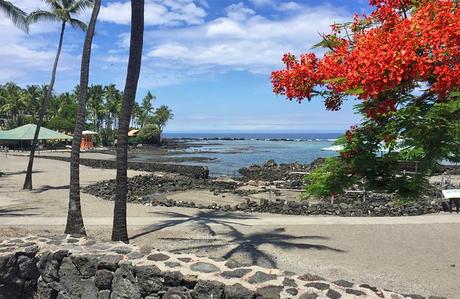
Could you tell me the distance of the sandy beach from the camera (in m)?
→ 11.0

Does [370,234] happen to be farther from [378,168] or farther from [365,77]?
[365,77]

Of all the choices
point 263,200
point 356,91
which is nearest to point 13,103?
point 263,200

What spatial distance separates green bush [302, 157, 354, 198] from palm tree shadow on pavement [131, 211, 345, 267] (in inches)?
255

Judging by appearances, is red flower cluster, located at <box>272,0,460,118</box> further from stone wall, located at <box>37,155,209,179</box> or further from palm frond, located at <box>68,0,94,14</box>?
stone wall, located at <box>37,155,209,179</box>

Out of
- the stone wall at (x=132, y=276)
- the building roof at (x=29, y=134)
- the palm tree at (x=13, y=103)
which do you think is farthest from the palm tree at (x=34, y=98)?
the stone wall at (x=132, y=276)

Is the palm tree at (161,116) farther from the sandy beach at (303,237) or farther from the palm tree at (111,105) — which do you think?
the sandy beach at (303,237)

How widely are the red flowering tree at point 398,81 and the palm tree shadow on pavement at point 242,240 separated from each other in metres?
6.99

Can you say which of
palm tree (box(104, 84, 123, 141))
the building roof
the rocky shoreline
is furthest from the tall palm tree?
the rocky shoreline

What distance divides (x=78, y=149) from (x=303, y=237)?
7.56m

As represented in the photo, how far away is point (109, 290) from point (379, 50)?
4760 millimetres

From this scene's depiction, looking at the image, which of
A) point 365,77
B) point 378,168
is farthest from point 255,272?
point 365,77

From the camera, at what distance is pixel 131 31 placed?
11.9m

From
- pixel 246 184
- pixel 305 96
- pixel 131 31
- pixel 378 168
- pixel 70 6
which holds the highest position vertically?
pixel 70 6

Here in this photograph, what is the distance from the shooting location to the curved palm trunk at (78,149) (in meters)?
13.8
